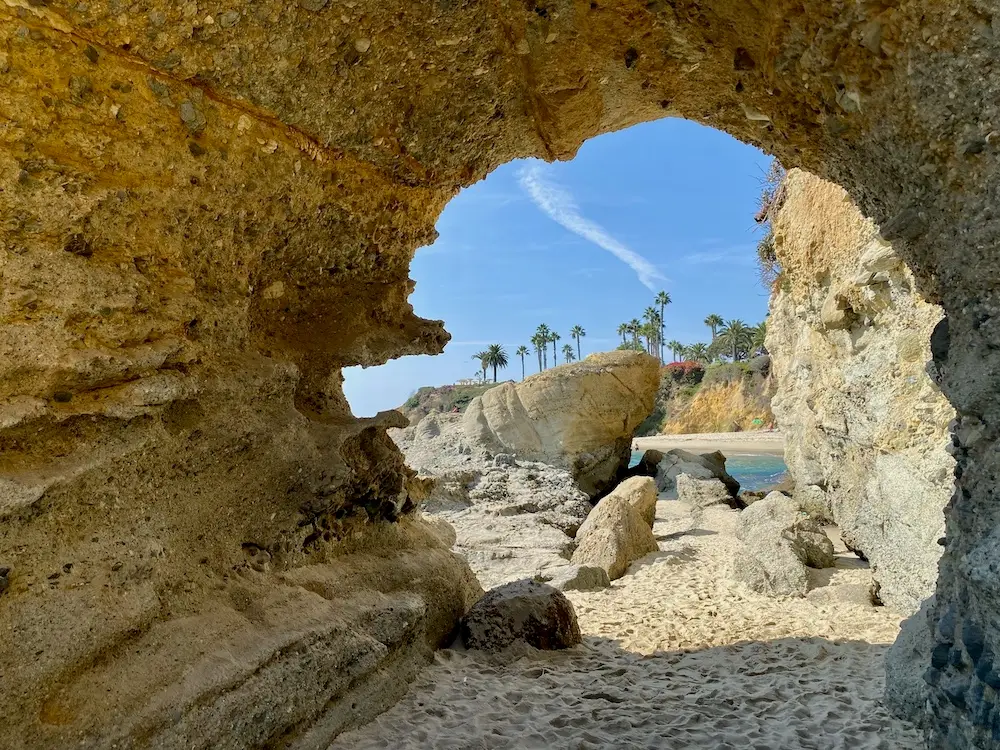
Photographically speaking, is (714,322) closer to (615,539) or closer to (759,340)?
(759,340)

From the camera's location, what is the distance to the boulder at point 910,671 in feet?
9.55

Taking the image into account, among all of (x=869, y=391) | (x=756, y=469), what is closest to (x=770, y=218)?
(x=869, y=391)

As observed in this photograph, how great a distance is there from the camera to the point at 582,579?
6.60m

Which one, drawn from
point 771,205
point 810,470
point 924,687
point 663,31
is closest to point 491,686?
point 924,687

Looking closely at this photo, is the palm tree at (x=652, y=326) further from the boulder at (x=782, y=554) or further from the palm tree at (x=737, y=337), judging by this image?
the boulder at (x=782, y=554)

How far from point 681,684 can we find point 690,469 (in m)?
11.7

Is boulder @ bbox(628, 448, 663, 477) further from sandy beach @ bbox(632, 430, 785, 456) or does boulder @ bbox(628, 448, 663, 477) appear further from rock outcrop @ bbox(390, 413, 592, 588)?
sandy beach @ bbox(632, 430, 785, 456)

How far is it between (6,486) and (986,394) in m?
3.62

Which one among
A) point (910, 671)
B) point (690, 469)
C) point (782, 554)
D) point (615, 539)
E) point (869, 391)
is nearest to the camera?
point (910, 671)

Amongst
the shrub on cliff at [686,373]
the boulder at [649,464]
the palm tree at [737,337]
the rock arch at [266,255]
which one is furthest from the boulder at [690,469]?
the palm tree at [737,337]

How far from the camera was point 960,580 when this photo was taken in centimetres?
243

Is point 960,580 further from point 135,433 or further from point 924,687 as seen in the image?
point 135,433

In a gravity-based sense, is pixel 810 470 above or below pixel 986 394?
below

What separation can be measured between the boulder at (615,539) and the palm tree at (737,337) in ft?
158
